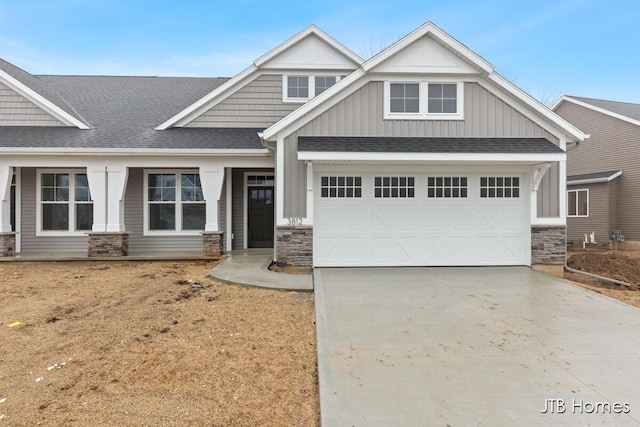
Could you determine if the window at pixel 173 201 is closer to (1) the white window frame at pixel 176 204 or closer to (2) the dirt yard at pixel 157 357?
(1) the white window frame at pixel 176 204

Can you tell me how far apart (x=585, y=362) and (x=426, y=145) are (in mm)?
5323

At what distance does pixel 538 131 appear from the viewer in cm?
862

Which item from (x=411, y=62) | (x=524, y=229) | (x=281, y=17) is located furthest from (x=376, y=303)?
(x=281, y=17)

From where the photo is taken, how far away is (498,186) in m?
8.79

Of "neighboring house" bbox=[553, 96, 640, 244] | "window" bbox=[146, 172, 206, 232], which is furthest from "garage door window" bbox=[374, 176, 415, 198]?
"neighboring house" bbox=[553, 96, 640, 244]

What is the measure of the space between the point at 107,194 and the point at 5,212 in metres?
2.73

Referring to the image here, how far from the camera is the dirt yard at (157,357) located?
289 centimetres

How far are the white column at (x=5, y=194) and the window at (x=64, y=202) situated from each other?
0.86 metres

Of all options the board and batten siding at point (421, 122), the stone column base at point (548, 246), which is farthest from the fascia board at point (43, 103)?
the stone column base at point (548, 246)

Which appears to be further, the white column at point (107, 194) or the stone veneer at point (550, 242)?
the white column at point (107, 194)

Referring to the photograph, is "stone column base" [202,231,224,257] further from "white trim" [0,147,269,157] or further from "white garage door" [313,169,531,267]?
"white garage door" [313,169,531,267]

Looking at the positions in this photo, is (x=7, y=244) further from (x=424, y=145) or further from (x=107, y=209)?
(x=424, y=145)

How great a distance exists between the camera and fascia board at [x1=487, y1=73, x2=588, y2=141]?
836cm

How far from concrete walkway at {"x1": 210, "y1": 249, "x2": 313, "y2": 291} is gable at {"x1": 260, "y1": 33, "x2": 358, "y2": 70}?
620 cm
